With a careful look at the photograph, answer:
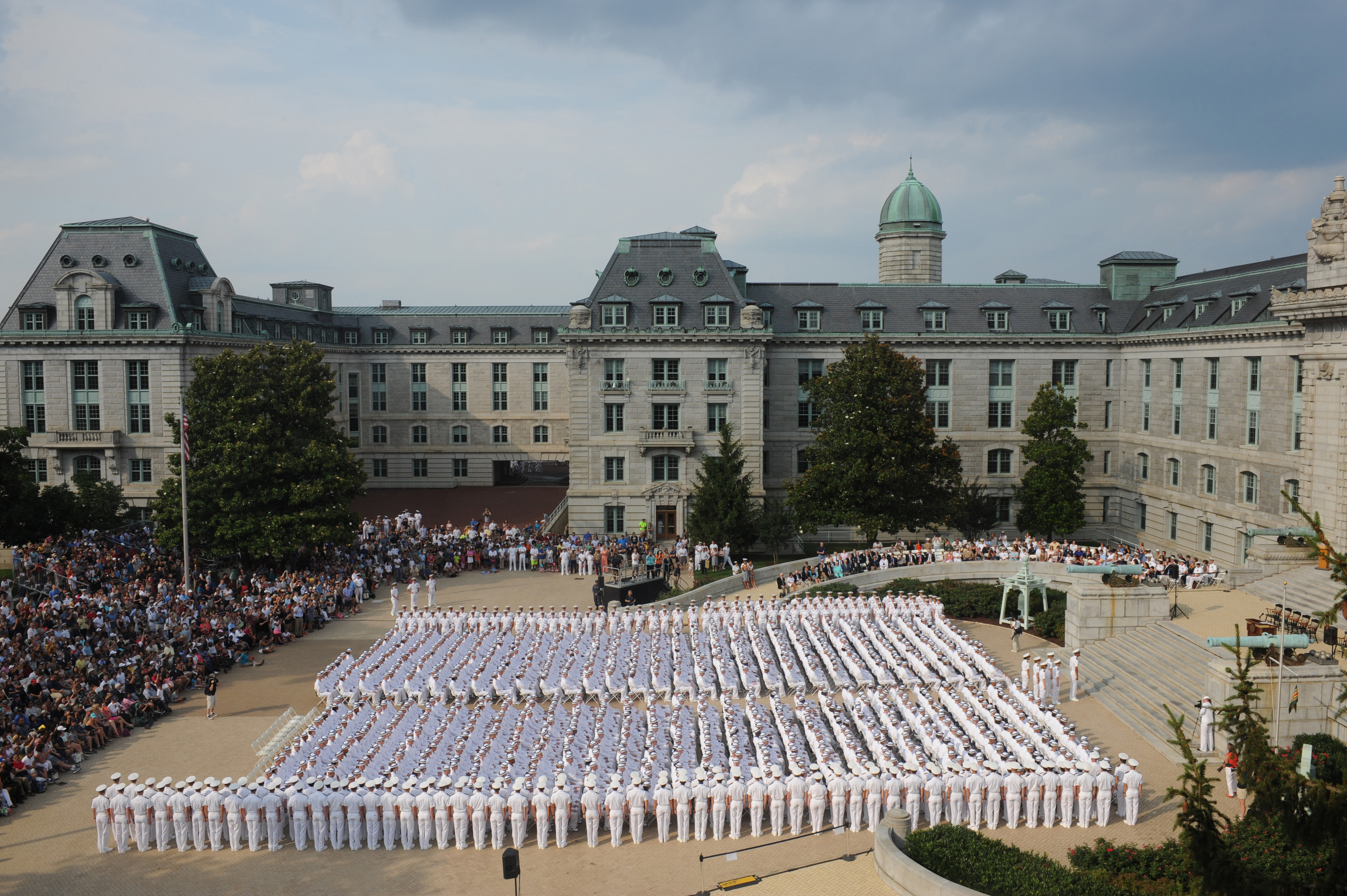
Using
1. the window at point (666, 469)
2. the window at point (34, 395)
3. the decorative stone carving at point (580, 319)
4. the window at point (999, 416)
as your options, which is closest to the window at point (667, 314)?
the decorative stone carving at point (580, 319)

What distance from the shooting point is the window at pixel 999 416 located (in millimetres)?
60656

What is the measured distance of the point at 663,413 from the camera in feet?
182

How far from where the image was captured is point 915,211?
80562 mm

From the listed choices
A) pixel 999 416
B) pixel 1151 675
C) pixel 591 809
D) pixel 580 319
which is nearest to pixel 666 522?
pixel 580 319

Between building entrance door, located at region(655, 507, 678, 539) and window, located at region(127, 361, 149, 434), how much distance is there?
30.7 meters

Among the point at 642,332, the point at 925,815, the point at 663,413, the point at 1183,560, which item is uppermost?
the point at 642,332

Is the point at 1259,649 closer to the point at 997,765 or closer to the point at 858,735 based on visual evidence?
the point at 997,765

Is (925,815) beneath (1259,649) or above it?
beneath

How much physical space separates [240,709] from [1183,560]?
126 feet

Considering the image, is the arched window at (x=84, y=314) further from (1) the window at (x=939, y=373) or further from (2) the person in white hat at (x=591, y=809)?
(1) the window at (x=939, y=373)

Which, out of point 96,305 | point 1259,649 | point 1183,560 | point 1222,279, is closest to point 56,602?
point 96,305

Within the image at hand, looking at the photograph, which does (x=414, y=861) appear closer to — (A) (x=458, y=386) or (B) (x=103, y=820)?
(B) (x=103, y=820)

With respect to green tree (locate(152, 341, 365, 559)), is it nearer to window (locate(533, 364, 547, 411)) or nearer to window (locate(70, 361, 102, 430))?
window (locate(70, 361, 102, 430))

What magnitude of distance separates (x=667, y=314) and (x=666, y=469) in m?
9.04
